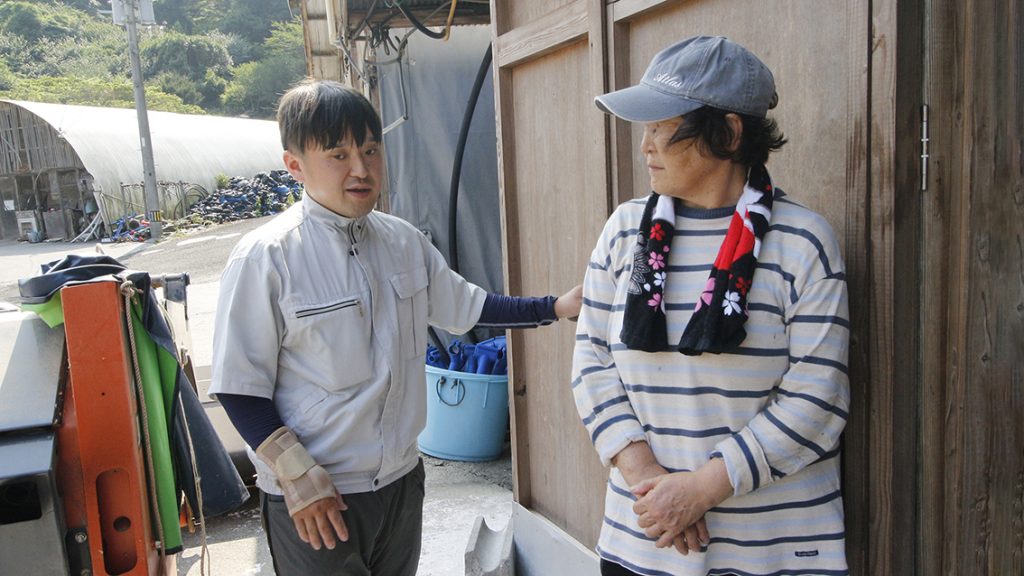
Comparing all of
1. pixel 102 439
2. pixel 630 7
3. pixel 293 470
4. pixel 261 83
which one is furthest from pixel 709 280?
pixel 261 83

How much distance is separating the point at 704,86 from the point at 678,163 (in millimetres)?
149

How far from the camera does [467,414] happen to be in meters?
4.63

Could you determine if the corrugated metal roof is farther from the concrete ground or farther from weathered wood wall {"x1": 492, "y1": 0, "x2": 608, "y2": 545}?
weathered wood wall {"x1": 492, "y1": 0, "x2": 608, "y2": 545}

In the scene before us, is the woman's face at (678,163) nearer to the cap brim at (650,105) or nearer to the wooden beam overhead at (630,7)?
the cap brim at (650,105)

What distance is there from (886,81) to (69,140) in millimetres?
22617

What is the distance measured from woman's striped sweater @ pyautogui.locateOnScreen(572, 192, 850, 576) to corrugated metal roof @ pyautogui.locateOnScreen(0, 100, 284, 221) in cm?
2112

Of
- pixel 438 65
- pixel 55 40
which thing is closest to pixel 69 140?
pixel 438 65

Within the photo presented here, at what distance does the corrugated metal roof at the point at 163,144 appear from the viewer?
2064 cm

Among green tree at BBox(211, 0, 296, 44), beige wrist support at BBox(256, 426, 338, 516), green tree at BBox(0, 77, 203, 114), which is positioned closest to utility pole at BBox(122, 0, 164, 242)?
green tree at BBox(0, 77, 203, 114)

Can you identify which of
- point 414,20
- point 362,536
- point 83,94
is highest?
point 83,94

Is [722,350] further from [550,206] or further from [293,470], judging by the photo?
[550,206]

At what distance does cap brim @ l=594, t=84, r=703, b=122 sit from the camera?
141 cm

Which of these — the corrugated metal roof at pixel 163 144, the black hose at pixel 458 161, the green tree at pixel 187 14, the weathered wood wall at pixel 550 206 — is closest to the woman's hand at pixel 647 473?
the weathered wood wall at pixel 550 206

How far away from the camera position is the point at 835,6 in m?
1.55
